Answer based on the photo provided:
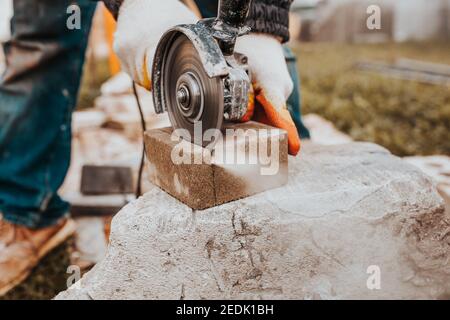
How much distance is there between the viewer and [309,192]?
1.63 metres

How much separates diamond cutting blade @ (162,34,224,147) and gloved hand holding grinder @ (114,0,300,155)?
10cm

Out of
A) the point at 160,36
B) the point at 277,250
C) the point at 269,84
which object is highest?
the point at 160,36

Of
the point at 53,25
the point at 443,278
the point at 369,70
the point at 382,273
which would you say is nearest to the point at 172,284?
the point at 382,273

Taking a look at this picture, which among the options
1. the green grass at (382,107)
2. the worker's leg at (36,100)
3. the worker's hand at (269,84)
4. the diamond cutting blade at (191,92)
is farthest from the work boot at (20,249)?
the green grass at (382,107)

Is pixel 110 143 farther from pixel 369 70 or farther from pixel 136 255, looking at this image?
pixel 369 70

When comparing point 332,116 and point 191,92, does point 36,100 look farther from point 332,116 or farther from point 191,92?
point 332,116

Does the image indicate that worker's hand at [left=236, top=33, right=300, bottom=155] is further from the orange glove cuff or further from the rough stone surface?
the rough stone surface

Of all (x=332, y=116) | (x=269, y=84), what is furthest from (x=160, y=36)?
(x=332, y=116)

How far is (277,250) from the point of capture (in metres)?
1.53

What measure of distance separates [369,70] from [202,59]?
7.23 metres

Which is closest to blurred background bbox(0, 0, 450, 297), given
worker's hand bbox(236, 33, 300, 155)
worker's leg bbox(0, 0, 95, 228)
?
worker's leg bbox(0, 0, 95, 228)

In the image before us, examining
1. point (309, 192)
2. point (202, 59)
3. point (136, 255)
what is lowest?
point (136, 255)

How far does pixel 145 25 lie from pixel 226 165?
1.90ft
